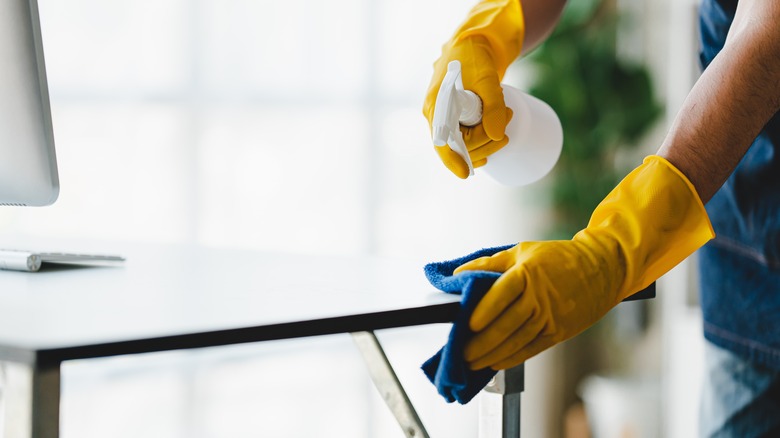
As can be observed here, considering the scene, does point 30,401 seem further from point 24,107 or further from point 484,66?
point 484,66

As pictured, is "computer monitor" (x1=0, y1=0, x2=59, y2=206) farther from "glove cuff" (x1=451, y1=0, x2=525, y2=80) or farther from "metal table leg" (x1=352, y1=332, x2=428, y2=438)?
"glove cuff" (x1=451, y1=0, x2=525, y2=80)

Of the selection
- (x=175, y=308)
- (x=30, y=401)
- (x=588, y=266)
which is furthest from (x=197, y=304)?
(x=588, y=266)

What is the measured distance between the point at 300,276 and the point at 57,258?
1.03 feet

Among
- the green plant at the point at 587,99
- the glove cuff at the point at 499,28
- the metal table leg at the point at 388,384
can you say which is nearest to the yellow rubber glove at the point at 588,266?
the metal table leg at the point at 388,384

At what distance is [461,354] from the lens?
719 millimetres

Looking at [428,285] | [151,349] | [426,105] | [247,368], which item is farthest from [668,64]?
[151,349]

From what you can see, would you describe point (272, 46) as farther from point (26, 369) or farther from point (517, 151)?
point (26, 369)

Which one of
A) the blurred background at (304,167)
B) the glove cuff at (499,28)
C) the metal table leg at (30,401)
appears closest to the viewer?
the metal table leg at (30,401)

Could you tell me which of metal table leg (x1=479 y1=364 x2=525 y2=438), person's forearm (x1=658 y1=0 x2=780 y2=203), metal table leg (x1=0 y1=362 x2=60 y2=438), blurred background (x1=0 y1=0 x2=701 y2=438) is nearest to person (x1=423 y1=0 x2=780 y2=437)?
person's forearm (x1=658 y1=0 x2=780 y2=203)

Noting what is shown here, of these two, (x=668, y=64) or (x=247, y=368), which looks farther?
(x=668, y=64)

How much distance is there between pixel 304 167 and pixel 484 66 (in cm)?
166

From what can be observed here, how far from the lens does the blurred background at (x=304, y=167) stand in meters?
2.62

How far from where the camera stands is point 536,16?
1.42 metres

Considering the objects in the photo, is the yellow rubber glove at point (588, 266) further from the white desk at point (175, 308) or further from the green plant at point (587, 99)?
the green plant at point (587, 99)
